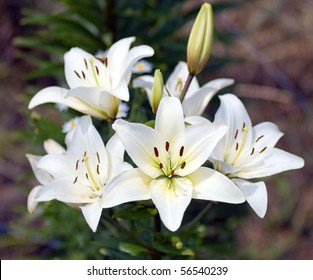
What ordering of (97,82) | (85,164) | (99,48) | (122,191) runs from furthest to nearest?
(99,48) < (97,82) < (85,164) < (122,191)

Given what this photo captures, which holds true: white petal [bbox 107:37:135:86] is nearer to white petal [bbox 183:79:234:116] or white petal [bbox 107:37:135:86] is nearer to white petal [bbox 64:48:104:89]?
white petal [bbox 64:48:104:89]

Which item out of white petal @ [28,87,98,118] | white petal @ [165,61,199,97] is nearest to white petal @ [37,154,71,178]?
white petal @ [28,87,98,118]

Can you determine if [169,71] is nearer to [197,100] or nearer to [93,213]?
[197,100]

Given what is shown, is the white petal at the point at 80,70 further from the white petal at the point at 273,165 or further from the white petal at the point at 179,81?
the white petal at the point at 273,165

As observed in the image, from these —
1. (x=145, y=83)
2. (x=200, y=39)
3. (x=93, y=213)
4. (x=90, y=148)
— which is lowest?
(x=93, y=213)

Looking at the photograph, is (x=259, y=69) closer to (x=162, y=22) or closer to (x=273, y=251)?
(x=273, y=251)

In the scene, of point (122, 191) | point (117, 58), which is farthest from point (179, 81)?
point (122, 191)
